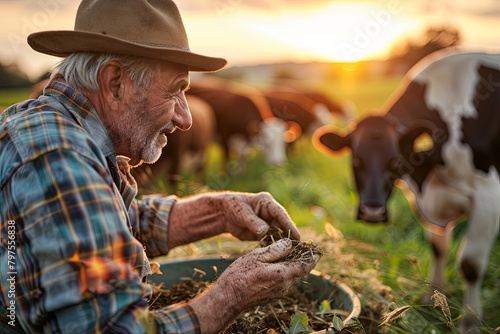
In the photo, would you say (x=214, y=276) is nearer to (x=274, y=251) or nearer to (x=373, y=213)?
(x=274, y=251)

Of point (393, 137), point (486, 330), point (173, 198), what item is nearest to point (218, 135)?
point (393, 137)

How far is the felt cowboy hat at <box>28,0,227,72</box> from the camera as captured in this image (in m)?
1.58

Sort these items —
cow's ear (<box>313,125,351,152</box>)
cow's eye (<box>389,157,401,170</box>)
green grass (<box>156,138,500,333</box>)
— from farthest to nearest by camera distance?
cow's ear (<box>313,125,351,152</box>), cow's eye (<box>389,157,401,170</box>), green grass (<box>156,138,500,333</box>)

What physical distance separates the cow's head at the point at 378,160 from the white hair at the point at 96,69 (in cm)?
262

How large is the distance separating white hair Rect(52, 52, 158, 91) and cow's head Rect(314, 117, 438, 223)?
2617mm

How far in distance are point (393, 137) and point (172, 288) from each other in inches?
97.6

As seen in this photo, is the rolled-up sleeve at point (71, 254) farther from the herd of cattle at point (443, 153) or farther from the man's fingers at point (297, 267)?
the herd of cattle at point (443, 153)

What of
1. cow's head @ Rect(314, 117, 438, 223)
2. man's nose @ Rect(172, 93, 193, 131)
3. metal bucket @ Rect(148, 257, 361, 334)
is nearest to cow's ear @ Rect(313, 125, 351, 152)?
cow's head @ Rect(314, 117, 438, 223)

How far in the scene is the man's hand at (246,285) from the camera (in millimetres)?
1443

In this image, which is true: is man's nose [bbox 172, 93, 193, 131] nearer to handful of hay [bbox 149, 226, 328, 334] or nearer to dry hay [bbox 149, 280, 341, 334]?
handful of hay [bbox 149, 226, 328, 334]

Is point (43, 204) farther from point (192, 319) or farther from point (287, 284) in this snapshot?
point (287, 284)

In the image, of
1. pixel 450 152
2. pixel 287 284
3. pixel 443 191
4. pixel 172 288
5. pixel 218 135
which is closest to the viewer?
pixel 287 284

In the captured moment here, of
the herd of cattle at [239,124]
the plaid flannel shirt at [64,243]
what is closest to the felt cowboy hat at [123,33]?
the plaid flannel shirt at [64,243]

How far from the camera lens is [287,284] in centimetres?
161
